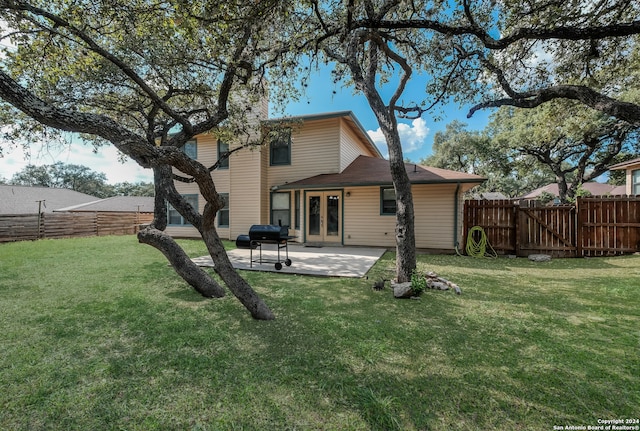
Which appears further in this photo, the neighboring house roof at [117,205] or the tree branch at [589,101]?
the neighboring house roof at [117,205]

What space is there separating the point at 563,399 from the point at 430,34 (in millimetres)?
8479

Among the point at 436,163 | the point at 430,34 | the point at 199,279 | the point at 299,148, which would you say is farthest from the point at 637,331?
the point at 436,163

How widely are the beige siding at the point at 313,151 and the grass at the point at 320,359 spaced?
24.2ft

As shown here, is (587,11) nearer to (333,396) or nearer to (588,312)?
(588,312)

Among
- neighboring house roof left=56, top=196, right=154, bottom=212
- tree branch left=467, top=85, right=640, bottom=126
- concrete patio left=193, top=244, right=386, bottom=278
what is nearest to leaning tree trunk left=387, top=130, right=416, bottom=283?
concrete patio left=193, top=244, right=386, bottom=278

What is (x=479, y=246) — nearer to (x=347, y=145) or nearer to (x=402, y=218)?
(x=402, y=218)

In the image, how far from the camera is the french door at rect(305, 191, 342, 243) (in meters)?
10.9

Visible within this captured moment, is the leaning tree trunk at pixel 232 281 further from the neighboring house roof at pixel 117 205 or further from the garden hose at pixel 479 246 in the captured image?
the neighboring house roof at pixel 117 205

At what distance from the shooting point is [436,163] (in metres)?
29.2

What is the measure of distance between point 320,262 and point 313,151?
19.3 feet

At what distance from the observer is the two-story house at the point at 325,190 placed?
9586mm

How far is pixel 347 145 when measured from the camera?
1236cm

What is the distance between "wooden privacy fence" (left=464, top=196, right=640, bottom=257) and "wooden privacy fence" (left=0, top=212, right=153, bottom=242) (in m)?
19.4

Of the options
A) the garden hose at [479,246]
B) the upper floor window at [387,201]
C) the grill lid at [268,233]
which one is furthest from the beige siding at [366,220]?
the grill lid at [268,233]
